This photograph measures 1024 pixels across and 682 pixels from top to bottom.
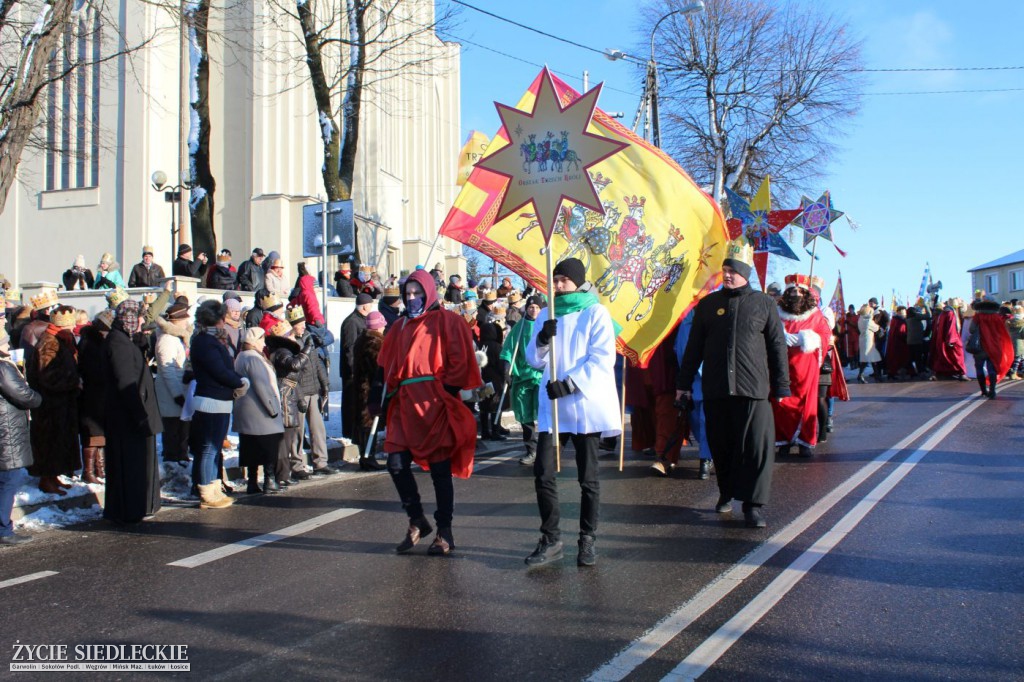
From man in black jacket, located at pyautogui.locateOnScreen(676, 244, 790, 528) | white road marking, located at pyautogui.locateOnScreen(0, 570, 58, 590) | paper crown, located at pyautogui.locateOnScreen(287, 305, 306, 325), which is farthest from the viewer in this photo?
paper crown, located at pyautogui.locateOnScreen(287, 305, 306, 325)

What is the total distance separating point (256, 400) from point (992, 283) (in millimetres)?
92273

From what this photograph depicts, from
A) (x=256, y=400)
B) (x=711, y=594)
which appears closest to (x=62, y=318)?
(x=256, y=400)

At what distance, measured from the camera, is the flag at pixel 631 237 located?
7.88 metres

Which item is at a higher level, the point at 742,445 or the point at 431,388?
the point at 431,388

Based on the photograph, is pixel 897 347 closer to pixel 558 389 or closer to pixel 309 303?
pixel 309 303

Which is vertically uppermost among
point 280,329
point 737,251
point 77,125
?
point 77,125

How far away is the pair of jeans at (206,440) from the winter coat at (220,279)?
26.5 feet

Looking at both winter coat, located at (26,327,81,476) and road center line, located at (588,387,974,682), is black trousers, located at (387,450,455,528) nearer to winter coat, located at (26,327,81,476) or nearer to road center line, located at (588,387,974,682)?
road center line, located at (588,387,974,682)

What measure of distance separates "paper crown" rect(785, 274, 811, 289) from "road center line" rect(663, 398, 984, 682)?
8.22 ft

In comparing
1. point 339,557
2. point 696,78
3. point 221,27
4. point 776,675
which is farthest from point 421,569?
point 696,78

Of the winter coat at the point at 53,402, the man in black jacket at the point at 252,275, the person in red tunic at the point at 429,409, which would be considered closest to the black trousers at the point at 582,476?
the person in red tunic at the point at 429,409

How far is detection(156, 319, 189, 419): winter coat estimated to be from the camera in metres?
8.83

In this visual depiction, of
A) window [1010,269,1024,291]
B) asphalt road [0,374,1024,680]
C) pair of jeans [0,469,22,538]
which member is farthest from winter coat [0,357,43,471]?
window [1010,269,1024,291]

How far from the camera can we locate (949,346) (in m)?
21.8
